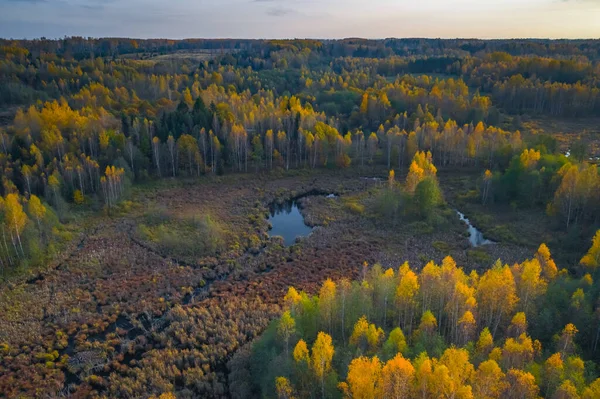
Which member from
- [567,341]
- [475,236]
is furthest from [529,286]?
[475,236]

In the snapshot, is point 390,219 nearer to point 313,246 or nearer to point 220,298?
point 313,246

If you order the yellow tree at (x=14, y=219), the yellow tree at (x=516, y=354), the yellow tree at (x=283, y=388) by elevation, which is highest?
the yellow tree at (x=14, y=219)

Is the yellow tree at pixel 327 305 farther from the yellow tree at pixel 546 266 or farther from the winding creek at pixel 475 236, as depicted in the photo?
the winding creek at pixel 475 236

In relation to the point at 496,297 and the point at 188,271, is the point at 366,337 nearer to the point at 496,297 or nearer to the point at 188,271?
the point at 496,297

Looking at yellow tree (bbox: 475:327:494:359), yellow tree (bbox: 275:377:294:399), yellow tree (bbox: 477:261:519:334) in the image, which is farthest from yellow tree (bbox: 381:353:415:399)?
yellow tree (bbox: 477:261:519:334)

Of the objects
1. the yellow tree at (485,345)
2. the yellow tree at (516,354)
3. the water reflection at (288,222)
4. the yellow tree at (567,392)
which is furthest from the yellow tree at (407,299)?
the water reflection at (288,222)

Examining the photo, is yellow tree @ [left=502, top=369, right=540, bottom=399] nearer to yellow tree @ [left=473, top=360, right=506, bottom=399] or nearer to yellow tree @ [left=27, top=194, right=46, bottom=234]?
yellow tree @ [left=473, top=360, right=506, bottom=399]

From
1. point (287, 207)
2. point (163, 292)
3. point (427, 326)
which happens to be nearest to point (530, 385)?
point (427, 326)
